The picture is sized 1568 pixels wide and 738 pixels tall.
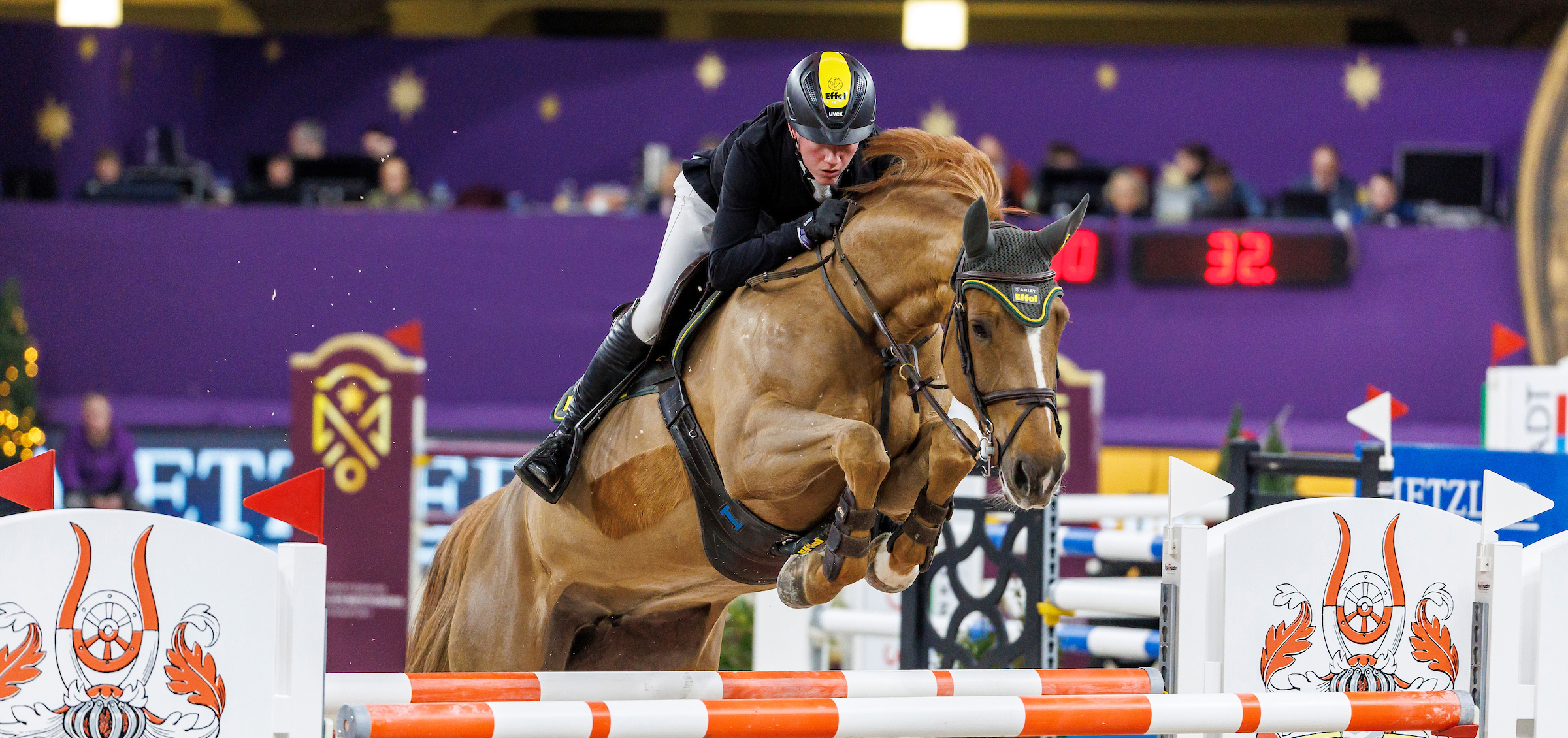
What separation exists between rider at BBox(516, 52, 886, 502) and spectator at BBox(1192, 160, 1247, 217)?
6.51 m

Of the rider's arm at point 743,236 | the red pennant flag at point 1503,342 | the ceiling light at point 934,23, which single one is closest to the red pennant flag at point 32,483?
the rider's arm at point 743,236

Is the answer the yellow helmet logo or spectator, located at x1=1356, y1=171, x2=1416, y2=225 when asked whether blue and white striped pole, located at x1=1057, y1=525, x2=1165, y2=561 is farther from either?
spectator, located at x1=1356, y1=171, x2=1416, y2=225

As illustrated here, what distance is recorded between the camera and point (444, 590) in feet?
14.3

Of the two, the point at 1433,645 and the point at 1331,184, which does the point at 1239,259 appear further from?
the point at 1433,645

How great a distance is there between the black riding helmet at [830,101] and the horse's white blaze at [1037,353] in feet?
2.10

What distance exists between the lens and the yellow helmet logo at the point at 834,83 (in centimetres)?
318

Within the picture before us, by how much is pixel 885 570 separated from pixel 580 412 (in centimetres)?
96

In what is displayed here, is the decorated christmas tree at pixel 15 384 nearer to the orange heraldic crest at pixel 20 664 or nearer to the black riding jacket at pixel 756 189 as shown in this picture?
the black riding jacket at pixel 756 189

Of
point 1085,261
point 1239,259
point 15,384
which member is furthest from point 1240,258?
point 15,384

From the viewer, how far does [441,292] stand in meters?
9.66

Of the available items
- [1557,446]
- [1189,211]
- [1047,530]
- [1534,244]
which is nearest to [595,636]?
[1047,530]

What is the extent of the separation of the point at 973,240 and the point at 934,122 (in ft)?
28.0

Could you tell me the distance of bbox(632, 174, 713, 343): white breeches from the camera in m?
3.69

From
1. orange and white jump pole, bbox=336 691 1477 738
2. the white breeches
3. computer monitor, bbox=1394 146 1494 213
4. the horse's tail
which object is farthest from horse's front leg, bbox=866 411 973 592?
computer monitor, bbox=1394 146 1494 213
